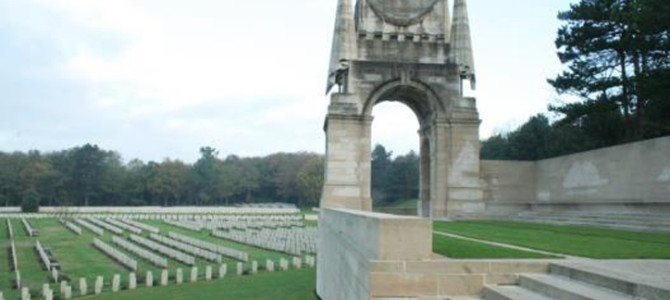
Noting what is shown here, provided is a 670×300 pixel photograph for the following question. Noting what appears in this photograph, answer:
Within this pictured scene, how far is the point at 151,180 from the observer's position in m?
91.8

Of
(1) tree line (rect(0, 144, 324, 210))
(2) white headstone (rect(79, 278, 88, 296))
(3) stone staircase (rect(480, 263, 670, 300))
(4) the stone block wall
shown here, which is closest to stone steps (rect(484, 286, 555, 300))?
(3) stone staircase (rect(480, 263, 670, 300))

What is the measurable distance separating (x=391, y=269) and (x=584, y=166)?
1146 centimetres

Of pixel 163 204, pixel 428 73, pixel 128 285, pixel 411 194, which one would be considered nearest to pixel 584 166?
pixel 428 73

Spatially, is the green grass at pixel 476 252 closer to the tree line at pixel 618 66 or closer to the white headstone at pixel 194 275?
the tree line at pixel 618 66

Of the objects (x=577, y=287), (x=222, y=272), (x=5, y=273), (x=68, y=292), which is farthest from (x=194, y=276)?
(x=577, y=287)

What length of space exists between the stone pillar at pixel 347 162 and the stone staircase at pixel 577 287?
10.7m

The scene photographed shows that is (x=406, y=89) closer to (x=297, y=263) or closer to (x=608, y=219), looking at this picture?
(x=608, y=219)

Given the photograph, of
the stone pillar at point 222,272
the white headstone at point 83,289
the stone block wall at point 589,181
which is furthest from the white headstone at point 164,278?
the stone block wall at point 589,181

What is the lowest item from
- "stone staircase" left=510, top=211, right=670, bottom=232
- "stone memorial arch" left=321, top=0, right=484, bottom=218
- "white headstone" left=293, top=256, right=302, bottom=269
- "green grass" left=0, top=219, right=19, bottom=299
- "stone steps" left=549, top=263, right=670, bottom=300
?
"green grass" left=0, top=219, right=19, bottom=299

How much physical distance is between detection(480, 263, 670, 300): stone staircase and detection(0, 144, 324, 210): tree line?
7753 centimetres

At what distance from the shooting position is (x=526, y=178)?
18391 mm

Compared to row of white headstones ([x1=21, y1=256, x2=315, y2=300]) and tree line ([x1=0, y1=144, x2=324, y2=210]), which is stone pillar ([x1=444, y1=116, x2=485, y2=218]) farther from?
tree line ([x1=0, y1=144, x2=324, y2=210])

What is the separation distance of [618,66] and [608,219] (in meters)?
9.05

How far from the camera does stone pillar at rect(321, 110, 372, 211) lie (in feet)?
55.3
